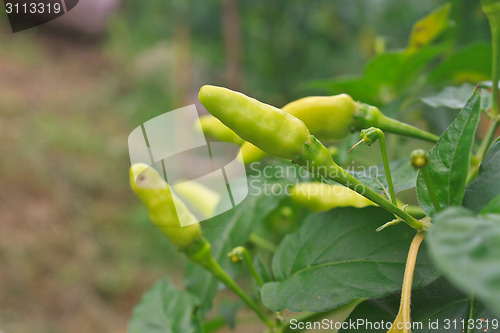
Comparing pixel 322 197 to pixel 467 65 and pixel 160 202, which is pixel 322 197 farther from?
pixel 467 65

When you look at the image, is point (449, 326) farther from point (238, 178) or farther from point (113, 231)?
point (113, 231)

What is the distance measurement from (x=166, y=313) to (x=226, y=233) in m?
0.10

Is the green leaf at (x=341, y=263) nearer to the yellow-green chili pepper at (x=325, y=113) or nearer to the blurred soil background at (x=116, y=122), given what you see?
the yellow-green chili pepper at (x=325, y=113)

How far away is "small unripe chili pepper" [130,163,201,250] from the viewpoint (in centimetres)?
34

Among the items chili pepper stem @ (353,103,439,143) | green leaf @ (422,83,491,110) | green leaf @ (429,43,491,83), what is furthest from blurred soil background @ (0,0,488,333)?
chili pepper stem @ (353,103,439,143)

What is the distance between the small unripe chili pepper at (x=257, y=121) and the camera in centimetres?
26

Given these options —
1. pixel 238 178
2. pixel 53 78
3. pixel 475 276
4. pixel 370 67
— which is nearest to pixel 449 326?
pixel 475 276

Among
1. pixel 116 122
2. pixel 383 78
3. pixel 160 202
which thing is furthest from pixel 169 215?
pixel 116 122

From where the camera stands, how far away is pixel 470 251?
0.17 m

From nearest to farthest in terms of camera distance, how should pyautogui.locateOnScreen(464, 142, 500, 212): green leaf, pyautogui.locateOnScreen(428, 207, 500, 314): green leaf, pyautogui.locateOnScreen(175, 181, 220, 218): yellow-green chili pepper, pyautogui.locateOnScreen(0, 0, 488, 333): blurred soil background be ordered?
pyautogui.locateOnScreen(428, 207, 500, 314): green leaf
pyautogui.locateOnScreen(464, 142, 500, 212): green leaf
pyautogui.locateOnScreen(175, 181, 220, 218): yellow-green chili pepper
pyautogui.locateOnScreen(0, 0, 488, 333): blurred soil background

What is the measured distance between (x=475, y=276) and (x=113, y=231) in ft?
7.54

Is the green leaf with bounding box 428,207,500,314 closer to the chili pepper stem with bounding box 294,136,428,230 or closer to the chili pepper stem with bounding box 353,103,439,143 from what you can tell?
the chili pepper stem with bounding box 294,136,428,230

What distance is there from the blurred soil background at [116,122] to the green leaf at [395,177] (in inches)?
42.2
